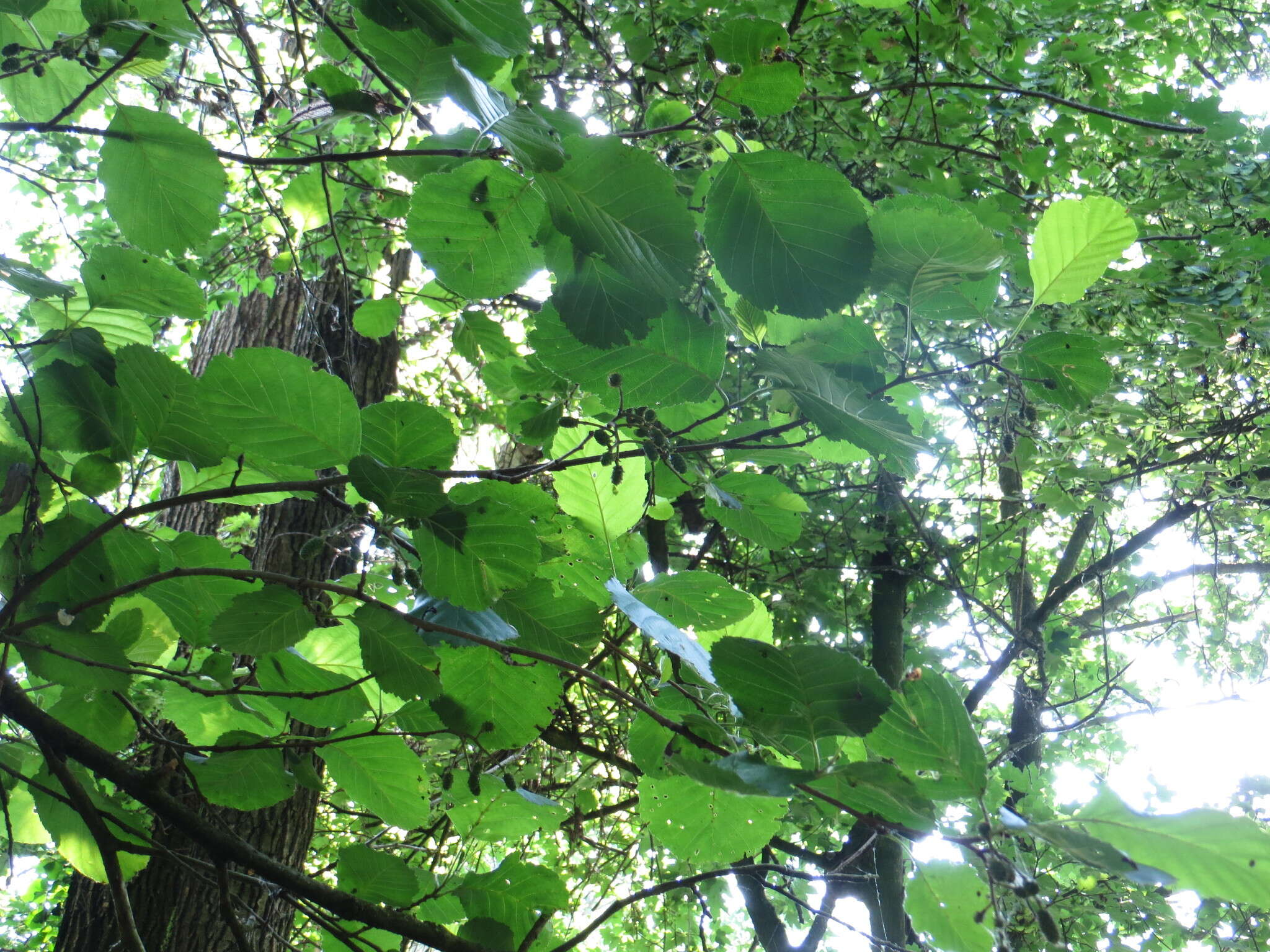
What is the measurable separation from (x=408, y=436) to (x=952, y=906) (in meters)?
0.62

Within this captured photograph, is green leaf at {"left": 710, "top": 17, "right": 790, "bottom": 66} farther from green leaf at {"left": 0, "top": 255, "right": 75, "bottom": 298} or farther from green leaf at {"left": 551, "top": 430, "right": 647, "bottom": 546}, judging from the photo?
green leaf at {"left": 0, "top": 255, "right": 75, "bottom": 298}

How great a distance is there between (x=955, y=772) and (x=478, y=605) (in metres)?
0.45

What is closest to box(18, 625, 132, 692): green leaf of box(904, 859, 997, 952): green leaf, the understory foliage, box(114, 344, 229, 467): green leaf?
the understory foliage

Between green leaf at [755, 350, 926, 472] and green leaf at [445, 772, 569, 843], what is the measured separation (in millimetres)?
782

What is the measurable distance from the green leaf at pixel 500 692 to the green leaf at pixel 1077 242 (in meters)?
0.65

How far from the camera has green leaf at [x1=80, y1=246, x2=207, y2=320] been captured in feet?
3.04

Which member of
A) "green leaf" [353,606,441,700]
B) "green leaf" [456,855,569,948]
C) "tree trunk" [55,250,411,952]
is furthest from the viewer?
"tree trunk" [55,250,411,952]

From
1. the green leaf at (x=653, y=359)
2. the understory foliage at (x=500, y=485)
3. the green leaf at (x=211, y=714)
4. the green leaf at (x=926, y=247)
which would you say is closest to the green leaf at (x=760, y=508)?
the understory foliage at (x=500, y=485)

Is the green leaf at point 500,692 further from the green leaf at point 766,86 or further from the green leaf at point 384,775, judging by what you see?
the green leaf at point 766,86

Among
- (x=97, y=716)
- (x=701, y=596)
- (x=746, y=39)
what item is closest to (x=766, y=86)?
(x=746, y=39)

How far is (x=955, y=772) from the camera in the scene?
597mm

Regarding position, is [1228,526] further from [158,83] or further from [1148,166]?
[158,83]

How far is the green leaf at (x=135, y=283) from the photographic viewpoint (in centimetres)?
93

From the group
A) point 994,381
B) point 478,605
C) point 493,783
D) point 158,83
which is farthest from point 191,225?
point 994,381
